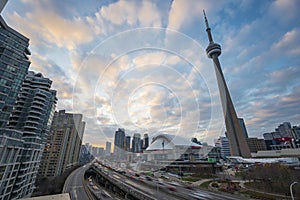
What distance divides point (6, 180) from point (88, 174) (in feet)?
91.1

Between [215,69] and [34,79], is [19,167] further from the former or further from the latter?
A: [215,69]

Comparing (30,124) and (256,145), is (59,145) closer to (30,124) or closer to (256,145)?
(30,124)

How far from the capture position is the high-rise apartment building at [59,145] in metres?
45.9

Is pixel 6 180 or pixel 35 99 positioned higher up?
pixel 35 99

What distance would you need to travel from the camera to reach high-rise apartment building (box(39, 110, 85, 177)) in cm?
4588

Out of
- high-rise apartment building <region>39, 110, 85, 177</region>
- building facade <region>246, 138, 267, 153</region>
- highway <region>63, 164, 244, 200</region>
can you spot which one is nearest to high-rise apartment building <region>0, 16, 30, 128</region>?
highway <region>63, 164, 244, 200</region>

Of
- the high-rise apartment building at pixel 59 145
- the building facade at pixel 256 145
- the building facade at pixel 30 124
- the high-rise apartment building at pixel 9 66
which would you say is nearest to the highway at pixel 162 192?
the building facade at pixel 30 124

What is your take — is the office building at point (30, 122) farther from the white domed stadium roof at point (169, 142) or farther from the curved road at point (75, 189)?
the white domed stadium roof at point (169, 142)

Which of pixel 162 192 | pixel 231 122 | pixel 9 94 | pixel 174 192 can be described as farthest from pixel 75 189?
pixel 231 122

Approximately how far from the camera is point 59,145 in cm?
5031

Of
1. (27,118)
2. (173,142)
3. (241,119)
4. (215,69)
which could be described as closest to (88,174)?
(27,118)

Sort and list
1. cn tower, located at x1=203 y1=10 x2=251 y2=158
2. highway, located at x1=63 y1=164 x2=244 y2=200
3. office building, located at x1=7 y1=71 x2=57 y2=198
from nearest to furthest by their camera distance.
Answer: highway, located at x1=63 y1=164 x2=244 y2=200 < office building, located at x1=7 y1=71 x2=57 y2=198 < cn tower, located at x1=203 y1=10 x2=251 y2=158

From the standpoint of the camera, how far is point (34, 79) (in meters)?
35.0

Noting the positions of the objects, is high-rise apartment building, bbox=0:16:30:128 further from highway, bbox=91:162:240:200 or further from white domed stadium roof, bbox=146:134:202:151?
white domed stadium roof, bbox=146:134:202:151
